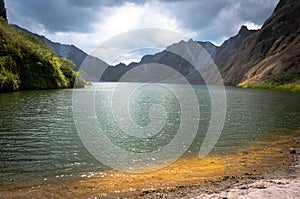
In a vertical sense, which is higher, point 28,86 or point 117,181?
point 28,86

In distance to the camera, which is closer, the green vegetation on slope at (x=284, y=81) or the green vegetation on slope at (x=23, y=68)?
the green vegetation on slope at (x=23, y=68)

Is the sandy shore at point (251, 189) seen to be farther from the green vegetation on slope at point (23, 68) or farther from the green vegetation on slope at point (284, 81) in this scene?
the green vegetation on slope at point (284, 81)

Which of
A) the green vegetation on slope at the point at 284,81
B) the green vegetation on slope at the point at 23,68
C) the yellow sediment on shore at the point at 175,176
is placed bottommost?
the yellow sediment on shore at the point at 175,176

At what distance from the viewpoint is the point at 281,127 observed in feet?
123

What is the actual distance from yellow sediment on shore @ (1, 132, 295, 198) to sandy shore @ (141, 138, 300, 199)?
3.43 feet

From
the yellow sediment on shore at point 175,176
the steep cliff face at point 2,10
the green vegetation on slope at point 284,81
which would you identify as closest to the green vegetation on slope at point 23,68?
the steep cliff face at point 2,10

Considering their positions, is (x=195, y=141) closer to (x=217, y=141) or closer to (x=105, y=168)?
(x=217, y=141)

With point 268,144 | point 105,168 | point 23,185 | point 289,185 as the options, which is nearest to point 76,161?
point 105,168

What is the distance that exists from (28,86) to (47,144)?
3805 inches

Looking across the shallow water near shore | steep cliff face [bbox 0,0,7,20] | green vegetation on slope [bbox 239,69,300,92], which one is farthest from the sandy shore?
steep cliff face [bbox 0,0,7,20]

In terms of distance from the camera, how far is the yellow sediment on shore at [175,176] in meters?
14.9

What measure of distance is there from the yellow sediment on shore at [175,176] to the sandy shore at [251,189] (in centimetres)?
105

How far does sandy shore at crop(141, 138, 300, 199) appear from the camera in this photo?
1248 cm

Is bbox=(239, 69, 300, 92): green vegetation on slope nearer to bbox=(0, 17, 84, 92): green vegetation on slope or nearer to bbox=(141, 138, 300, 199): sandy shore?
bbox=(0, 17, 84, 92): green vegetation on slope
